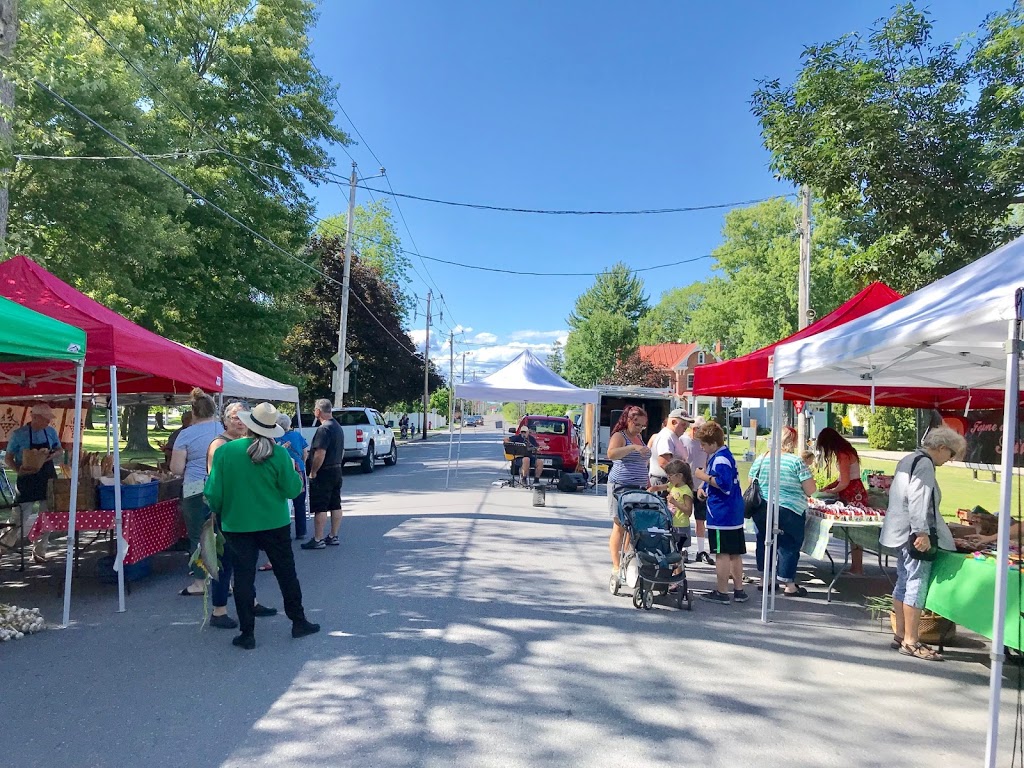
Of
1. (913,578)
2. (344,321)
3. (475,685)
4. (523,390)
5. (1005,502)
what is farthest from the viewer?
(344,321)

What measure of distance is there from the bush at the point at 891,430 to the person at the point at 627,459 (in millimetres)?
30075

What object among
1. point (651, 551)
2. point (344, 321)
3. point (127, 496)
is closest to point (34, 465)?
point (127, 496)

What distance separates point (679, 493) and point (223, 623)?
14.5 ft

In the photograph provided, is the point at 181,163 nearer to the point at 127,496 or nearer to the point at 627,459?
the point at 127,496

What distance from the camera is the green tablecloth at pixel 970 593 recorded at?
4496 millimetres

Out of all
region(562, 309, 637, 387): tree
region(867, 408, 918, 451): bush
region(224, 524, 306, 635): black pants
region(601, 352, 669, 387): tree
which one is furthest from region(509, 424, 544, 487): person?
region(562, 309, 637, 387): tree

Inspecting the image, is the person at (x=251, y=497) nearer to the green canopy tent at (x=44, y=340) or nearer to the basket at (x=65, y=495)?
the green canopy tent at (x=44, y=340)

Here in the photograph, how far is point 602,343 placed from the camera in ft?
167

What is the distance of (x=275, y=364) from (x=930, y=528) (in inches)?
787

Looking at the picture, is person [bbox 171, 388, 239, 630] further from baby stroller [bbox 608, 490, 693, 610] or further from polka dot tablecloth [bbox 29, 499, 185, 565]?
baby stroller [bbox 608, 490, 693, 610]

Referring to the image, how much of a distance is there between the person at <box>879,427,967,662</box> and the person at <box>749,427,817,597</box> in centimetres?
138

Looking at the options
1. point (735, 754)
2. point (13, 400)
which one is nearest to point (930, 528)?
point (735, 754)

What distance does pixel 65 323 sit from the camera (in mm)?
5812

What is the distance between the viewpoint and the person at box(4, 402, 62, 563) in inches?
306
